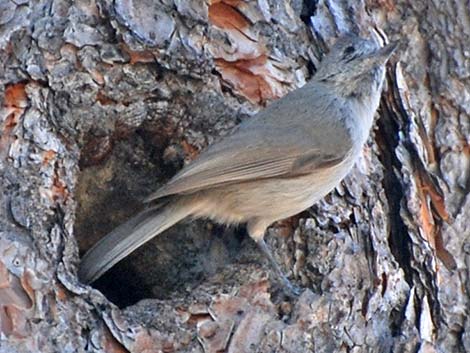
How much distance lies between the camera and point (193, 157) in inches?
196

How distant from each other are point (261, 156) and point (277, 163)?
0.08 meters

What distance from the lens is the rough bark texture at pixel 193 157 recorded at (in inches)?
166

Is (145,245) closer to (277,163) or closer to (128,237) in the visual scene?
(128,237)

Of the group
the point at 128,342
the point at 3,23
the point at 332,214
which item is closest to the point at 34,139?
the point at 3,23

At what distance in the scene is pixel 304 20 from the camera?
5.13m

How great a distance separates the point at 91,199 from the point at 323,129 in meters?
1.21

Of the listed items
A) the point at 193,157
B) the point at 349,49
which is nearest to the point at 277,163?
the point at 193,157

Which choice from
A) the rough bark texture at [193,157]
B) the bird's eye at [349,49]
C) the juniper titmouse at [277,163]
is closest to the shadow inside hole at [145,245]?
the rough bark texture at [193,157]

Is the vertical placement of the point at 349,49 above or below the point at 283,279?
above

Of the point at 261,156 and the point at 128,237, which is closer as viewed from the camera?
the point at 128,237

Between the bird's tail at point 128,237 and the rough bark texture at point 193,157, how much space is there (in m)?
0.14

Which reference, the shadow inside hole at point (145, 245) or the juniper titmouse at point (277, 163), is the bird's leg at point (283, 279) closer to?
the juniper titmouse at point (277, 163)

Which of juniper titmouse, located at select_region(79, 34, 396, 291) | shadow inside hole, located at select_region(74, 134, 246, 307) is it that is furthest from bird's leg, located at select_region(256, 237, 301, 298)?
shadow inside hole, located at select_region(74, 134, 246, 307)

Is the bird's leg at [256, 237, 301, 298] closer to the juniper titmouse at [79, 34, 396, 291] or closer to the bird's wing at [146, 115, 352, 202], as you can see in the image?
the juniper titmouse at [79, 34, 396, 291]
